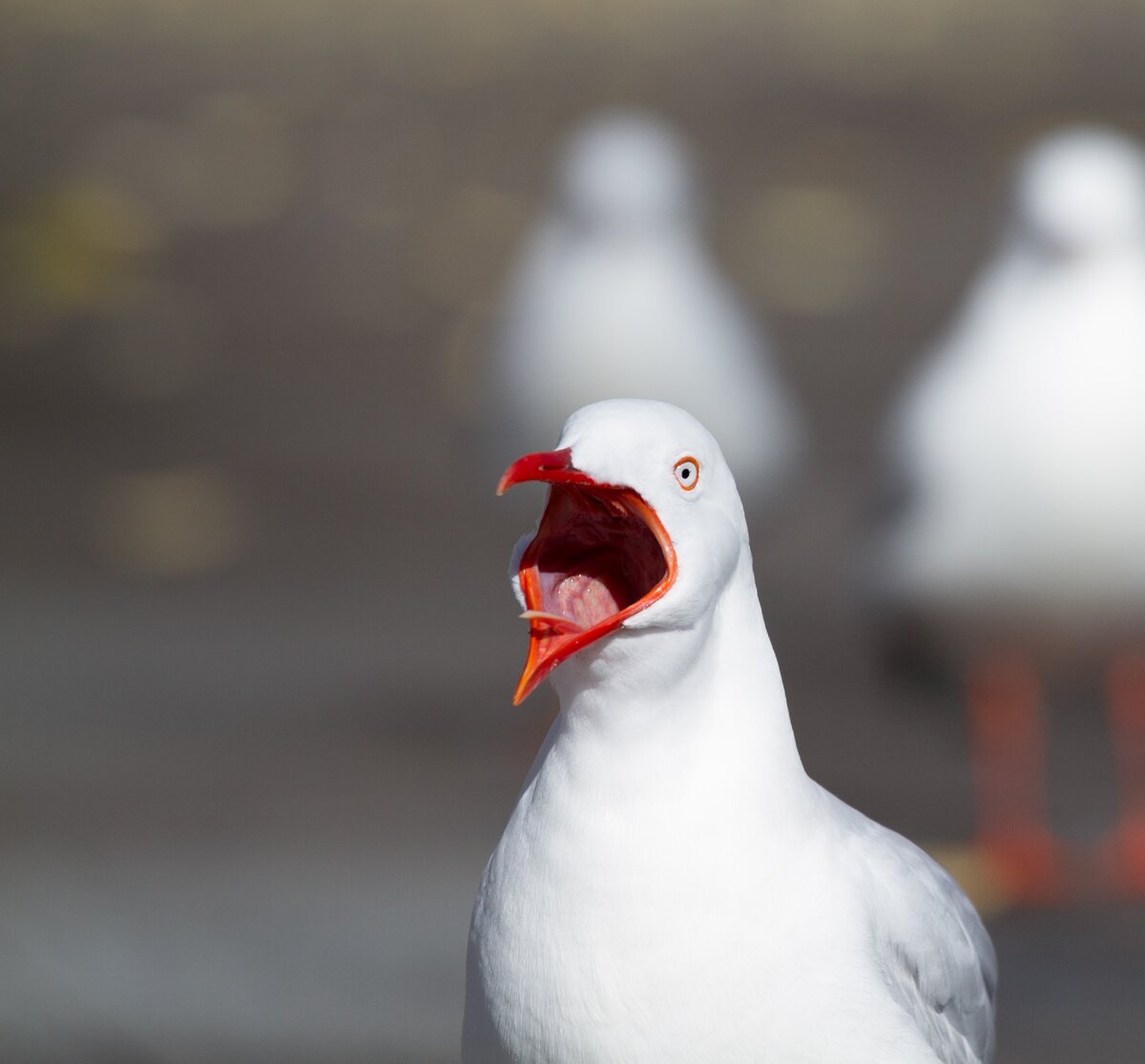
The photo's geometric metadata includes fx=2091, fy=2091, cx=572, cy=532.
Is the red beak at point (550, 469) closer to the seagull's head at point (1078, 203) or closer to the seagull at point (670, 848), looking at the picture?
the seagull at point (670, 848)

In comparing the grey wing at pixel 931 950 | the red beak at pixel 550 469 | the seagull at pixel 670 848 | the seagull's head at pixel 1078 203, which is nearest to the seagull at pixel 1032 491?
the seagull's head at pixel 1078 203

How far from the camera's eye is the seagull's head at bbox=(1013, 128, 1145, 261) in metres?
4.34

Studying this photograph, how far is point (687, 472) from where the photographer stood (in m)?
1.91

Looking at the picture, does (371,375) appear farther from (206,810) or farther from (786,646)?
(206,810)

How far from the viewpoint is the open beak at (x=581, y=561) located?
70.5 inches

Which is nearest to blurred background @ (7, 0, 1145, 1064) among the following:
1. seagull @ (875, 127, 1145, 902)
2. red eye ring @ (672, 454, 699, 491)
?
seagull @ (875, 127, 1145, 902)

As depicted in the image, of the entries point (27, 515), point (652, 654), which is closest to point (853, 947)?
point (652, 654)

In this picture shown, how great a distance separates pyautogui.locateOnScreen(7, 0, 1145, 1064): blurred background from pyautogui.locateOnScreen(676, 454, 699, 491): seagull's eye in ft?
5.64

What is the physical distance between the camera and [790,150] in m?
8.81

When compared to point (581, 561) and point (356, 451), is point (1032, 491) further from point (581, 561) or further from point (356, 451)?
point (356, 451)

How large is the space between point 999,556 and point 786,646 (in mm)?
1223

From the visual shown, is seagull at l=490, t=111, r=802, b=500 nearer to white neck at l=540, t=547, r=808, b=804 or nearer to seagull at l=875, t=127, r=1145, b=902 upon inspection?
seagull at l=875, t=127, r=1145, b=902

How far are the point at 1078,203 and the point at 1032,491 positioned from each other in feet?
2.28

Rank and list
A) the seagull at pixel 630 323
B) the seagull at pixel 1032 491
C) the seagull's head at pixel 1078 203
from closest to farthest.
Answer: the seagull at pixel 1032 491 → the seagull's head at pixel 1078 203 → the seagull at pixel 630 323
